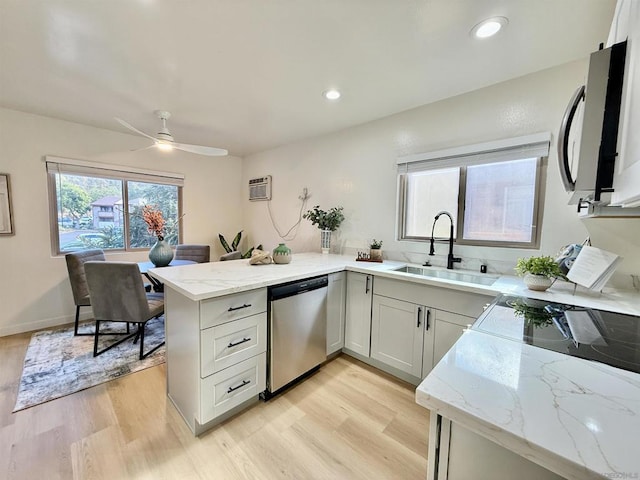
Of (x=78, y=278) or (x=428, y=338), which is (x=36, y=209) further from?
(x=428, y=338)

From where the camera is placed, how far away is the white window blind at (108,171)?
9.64 ft

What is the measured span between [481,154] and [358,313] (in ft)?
5.53

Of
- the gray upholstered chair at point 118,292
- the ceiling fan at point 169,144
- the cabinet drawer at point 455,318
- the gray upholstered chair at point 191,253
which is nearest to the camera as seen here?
the cabinet drawer at point 455,318

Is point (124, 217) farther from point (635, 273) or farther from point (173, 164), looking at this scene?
point (635, 273)

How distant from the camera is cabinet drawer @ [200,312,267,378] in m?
1.50

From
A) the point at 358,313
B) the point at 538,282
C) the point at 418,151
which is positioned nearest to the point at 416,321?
the point at 358,313

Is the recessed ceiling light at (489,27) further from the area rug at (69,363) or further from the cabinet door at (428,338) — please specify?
the area rug at (69,363)

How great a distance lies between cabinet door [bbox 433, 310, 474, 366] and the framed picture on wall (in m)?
4.25

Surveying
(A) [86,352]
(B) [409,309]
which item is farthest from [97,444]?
(B) [409,309]

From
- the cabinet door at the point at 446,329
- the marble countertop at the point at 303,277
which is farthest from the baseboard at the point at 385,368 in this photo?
the marble countertop at the point at 303,277

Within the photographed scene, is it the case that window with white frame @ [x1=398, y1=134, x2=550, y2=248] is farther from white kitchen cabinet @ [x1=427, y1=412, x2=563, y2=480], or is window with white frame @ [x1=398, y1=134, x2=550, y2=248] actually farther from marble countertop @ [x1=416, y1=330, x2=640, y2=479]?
white kitchen cabinet @ [x1=427, y1=412, x2=563, y2=480]

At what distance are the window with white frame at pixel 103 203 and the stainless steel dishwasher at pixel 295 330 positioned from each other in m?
2.88

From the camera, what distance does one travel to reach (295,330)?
1.96 meters

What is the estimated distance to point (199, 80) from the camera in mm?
2059
